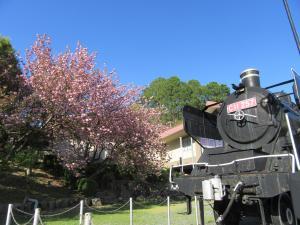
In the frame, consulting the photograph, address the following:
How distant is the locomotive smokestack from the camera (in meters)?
7.91

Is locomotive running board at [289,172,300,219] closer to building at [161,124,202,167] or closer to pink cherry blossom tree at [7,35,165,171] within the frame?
pink cherry blossom tree at [7,35,165,171]

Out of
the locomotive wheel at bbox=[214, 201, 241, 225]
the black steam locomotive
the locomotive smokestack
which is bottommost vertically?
the locomotive wheel at bbox=[214, 201, 241, 225]

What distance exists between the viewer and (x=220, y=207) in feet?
26.0

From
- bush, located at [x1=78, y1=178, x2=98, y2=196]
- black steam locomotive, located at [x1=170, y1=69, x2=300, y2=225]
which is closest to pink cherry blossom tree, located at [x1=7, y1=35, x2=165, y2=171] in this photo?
bush, located at [x1=78, y1=178, x2=98, y2=196]

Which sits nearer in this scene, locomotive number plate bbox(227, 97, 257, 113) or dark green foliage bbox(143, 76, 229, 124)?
locomotive number plate bbox(227, 97, 257, 113)

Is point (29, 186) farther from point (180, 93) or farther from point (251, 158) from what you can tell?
point (180, 93)

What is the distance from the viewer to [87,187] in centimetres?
2052

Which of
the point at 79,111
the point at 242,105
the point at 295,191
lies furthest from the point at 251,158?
the point at 79,111

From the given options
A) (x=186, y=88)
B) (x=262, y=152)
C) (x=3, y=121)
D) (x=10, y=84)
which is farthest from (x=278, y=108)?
(x=186, y=88)

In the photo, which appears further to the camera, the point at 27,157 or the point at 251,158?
the point at 27,157

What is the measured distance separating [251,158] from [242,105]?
1.71 metres

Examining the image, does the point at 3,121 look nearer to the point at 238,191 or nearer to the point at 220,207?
the point at 220,207

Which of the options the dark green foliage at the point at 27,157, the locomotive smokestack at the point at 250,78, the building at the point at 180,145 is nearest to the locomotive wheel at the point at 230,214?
the locomotive smokestack at the point at 250,78

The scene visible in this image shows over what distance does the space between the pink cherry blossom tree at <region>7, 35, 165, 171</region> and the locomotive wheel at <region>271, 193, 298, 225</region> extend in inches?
453
